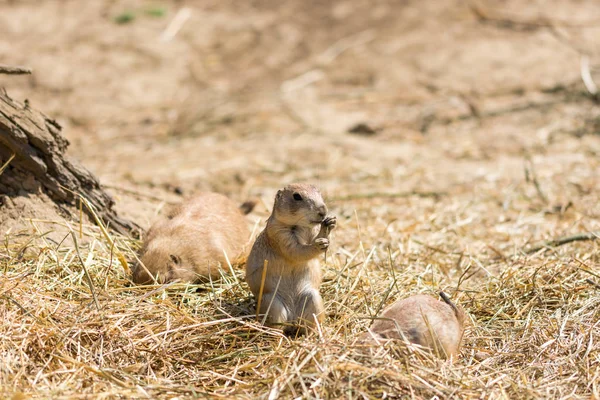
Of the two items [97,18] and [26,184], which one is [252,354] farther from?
[97,18]

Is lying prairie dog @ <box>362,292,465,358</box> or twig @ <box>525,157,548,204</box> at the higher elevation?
lying prairie dog @ <box>362,292,465,358</box>

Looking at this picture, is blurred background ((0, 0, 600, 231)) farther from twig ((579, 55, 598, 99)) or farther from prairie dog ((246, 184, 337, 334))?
prairie dog ((246, 184, 337, 334))

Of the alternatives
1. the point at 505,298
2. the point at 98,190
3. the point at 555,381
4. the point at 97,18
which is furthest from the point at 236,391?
the point at 97,18

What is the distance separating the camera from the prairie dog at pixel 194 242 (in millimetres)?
4906

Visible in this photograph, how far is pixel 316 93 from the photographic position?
11578mm

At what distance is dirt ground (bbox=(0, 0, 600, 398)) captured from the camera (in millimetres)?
6582

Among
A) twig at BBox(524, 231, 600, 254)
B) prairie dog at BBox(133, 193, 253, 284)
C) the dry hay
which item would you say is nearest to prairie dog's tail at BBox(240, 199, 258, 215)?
prairie dog at BBox(133, 193, 253, 284)

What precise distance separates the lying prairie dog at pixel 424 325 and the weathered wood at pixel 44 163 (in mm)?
2519

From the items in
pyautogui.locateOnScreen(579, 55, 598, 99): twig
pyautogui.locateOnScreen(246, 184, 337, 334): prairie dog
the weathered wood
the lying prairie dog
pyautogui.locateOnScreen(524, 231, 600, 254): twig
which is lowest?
pyautogui.locateOnScreen(579, 55, 598, 99): twig

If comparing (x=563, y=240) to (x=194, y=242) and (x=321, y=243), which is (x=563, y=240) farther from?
(x=194, y=242)

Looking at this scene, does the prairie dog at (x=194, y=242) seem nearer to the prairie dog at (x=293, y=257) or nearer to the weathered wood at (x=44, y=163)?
the weathered wood at (x=44, y=163)

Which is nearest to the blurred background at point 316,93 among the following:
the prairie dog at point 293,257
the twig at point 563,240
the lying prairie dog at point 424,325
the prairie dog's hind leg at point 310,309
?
the twig at point 563,240

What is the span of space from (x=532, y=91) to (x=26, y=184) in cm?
769

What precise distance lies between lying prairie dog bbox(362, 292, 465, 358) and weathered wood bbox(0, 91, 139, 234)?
252 cm
